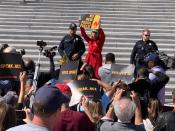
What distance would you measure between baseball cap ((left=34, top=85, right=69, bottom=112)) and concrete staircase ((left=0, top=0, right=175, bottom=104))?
9.63 meters

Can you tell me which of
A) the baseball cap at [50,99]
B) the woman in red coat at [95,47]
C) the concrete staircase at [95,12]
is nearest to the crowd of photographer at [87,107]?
the baseball cap at [50,99]

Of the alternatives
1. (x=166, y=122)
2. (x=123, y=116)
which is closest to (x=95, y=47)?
(x=166, y=122)

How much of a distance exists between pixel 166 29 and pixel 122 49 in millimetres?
2156

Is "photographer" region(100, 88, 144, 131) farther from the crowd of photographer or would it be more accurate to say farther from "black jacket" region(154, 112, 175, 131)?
"black jacket" region(154, 112, 175, 131)

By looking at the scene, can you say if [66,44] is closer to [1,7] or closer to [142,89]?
[142,89]

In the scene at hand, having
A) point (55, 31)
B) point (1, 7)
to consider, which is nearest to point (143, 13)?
point (55, 31)

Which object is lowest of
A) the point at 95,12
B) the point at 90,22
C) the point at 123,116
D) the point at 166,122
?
the point at 166,122

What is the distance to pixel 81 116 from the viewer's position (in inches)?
183

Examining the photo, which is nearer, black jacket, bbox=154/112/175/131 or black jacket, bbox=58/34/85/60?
black jacket, bbox=154/112/175/131

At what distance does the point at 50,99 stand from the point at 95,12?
1382 cm

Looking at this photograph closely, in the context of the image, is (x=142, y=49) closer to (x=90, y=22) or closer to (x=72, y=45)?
(x=90, y=22)

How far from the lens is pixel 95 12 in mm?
17125

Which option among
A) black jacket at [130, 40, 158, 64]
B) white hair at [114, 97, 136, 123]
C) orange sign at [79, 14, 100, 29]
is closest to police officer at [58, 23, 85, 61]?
orange sign at [79, 14, 100, 29]

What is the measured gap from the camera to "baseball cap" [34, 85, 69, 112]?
11.2 ft
